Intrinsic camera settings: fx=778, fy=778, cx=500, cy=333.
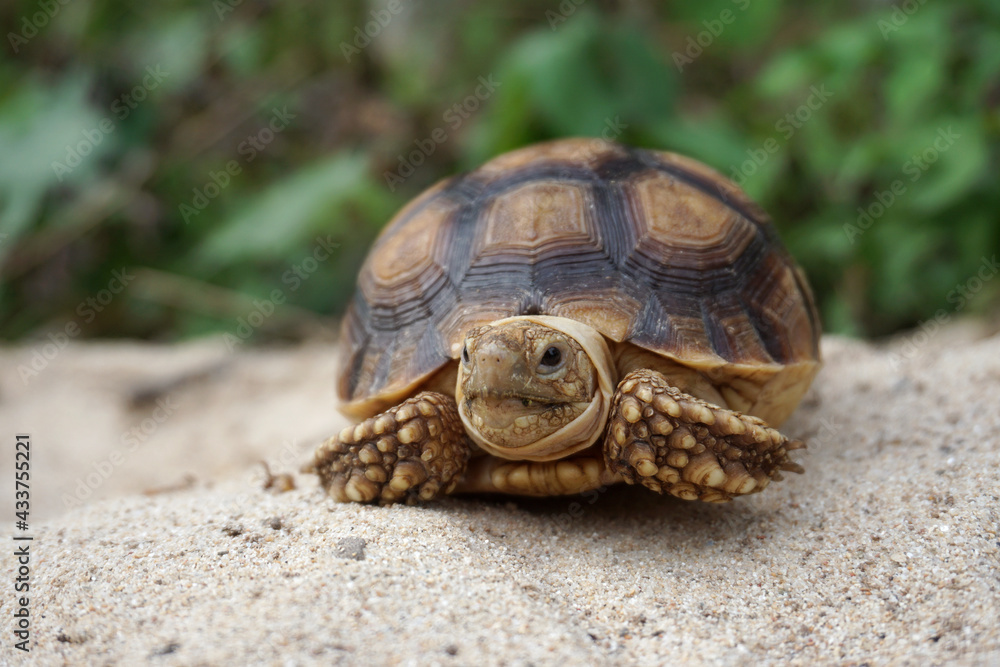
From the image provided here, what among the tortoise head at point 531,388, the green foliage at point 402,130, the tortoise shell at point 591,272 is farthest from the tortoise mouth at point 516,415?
the green foliage at point 402,130

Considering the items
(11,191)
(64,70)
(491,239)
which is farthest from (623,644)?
(64,70)

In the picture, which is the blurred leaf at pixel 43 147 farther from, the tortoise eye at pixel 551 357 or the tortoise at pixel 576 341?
the tortoise eye at pixel 551 357

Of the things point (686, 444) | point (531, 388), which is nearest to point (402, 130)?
point (531, 388)

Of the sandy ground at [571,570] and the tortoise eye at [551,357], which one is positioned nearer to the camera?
the sandy ground at [571,570]

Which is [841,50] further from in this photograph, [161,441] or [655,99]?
[161,441]

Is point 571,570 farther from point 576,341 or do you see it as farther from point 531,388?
point 576,341

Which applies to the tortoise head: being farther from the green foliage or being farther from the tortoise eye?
the green foliage
